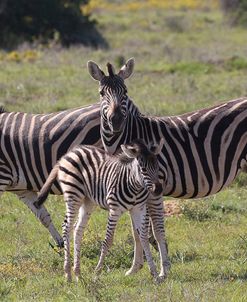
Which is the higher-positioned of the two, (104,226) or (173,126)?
(173,126)

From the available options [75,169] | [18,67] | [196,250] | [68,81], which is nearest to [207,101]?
[68,81]

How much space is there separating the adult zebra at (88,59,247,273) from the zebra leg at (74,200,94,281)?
72cm

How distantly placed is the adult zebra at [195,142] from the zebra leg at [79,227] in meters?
0.72

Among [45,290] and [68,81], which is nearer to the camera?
[45,290]

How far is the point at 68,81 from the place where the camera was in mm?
21938

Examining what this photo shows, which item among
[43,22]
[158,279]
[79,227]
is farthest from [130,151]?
[43,22]

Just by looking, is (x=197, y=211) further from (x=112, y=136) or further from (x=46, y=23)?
A: (x=46, y=23)

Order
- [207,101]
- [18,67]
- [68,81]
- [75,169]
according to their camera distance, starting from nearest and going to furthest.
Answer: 1. [75,169]
2. [207,101]
3. [68,81]
4. [18,67]

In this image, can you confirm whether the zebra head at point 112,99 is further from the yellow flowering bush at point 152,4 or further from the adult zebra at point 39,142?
the yellow flowering bush at point 152,4

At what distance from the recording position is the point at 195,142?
9.69m

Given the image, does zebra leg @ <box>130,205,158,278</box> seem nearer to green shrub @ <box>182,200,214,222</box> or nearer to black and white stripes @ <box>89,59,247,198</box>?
black and white stripes @ <box>89,59,247,198</box>

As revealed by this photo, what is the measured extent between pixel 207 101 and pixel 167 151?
964cm

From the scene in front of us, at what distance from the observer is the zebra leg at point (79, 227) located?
8852 mm

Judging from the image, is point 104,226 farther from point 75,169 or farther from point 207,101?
point 207,101
